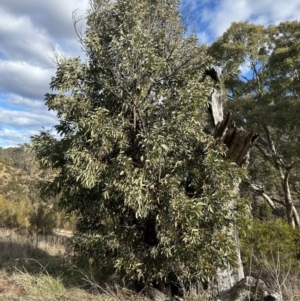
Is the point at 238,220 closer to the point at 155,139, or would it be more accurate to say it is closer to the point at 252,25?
the point at 155,139

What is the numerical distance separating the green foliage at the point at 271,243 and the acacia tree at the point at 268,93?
509cm

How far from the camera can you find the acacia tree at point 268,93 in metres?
13.1

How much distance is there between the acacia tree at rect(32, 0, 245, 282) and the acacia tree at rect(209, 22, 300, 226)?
725cm

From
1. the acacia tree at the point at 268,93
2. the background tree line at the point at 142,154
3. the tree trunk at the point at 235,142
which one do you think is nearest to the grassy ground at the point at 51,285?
the background tree line at the point at 142,154

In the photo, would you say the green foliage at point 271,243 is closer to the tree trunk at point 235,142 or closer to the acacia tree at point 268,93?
the tree trunk at point 235,142

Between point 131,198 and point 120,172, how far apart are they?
44cm

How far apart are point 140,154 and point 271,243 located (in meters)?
3.99

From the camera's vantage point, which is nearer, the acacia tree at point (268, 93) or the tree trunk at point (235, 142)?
the tree trunk at point (235, 142)

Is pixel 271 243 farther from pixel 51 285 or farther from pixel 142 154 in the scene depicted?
pixel 51 285

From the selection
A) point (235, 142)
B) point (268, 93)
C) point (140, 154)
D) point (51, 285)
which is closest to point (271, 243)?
point (235, 142)

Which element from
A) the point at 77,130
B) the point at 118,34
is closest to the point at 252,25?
the point at 118,34

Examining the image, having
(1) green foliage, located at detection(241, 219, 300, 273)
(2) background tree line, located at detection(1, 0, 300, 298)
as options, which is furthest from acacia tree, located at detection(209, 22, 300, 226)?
(2) background tree line, located at detection(1, 0, 300, 298)

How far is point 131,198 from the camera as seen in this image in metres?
5.30

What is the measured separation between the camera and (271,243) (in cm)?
789
